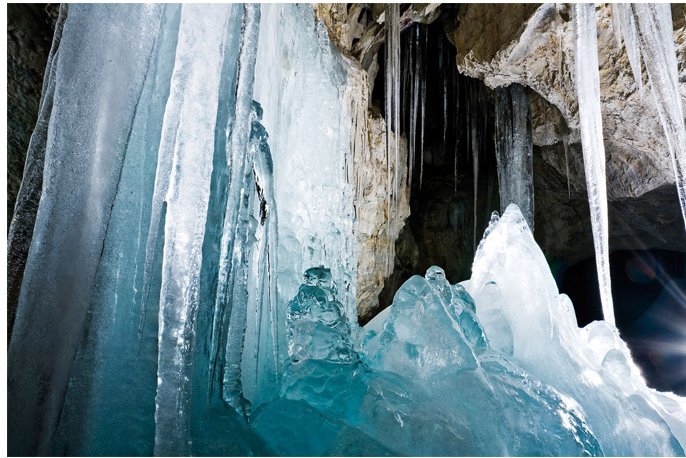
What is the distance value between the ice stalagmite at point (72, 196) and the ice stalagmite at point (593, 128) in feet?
8.70

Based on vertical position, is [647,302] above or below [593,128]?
below

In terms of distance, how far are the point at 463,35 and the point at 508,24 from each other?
1.67 ft

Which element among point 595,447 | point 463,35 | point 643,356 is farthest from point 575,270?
point 595,447

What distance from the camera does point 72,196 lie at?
1.20m

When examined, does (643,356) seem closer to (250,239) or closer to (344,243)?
(344,243)

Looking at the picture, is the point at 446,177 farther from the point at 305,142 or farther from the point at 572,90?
the point at 305,142

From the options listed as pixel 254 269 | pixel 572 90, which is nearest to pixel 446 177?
pixel 572 90

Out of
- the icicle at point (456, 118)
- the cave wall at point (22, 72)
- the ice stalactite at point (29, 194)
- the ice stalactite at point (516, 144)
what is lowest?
the ice stalactite at point (29, 194)

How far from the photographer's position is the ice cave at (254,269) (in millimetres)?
1128

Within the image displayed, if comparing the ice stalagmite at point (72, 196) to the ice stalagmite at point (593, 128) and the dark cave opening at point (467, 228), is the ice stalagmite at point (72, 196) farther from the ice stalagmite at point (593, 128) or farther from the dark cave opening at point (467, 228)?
the dark cave opening at point (467, 228)

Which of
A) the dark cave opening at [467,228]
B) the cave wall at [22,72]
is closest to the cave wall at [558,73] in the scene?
the dark cave opening at [467,228]

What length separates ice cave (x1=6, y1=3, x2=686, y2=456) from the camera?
113cm

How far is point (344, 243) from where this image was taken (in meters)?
3.14

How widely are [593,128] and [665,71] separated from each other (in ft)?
1.57
